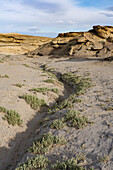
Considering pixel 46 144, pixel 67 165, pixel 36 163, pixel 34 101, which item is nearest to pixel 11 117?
pixel 34 101

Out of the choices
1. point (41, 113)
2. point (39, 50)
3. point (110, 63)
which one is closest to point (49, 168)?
point (41, 113)

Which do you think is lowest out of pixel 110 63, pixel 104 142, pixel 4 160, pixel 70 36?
pixel 4 160

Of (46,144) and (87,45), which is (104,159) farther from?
(87,45)

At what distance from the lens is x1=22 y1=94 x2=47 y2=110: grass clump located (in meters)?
9.93

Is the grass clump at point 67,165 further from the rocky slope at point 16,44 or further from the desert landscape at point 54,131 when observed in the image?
the rocky slope at point 16,44

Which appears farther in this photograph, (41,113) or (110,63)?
(110,63)

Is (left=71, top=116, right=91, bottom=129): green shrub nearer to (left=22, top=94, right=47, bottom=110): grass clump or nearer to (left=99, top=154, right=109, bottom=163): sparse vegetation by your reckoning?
(left=99, top=154, right=109, bottom=163): sparse vegetation

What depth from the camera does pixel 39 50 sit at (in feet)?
133

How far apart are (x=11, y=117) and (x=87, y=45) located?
95.9ft

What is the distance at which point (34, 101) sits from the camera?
1013 centimetres

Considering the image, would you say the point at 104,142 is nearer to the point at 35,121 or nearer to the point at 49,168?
the point at 49,168

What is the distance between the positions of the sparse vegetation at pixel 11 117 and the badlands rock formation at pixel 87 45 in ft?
82.8

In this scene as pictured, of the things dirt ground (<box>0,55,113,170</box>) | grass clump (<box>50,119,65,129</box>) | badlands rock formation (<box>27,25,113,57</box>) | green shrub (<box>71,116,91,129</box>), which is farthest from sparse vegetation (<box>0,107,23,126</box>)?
badlands rock formation (<box>27,25,113,57</box>)

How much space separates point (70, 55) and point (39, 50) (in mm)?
9825
